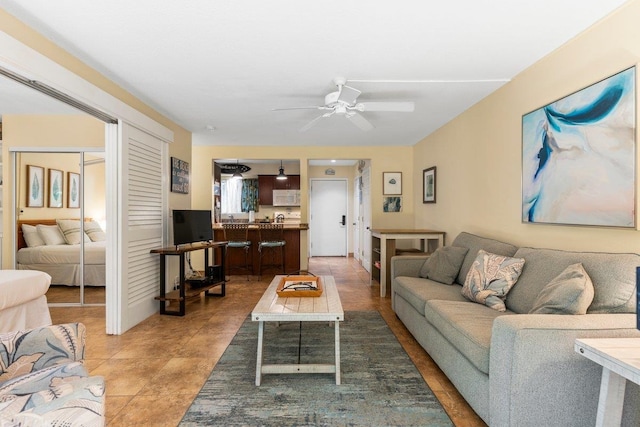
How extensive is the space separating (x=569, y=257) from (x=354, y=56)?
2035 millimetres

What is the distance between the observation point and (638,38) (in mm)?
1904

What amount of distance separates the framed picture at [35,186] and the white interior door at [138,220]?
1474 millimetres

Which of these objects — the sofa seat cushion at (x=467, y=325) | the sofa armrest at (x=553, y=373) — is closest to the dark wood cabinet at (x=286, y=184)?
the sofa seat cushion at (x=467, y=325)

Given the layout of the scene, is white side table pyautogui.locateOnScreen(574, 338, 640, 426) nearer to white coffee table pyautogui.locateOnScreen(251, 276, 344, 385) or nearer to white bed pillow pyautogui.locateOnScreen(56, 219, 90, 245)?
white coffee table pyautogui.locateOnScreen(251, 276, 344, 385)

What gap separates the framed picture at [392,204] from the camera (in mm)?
6098

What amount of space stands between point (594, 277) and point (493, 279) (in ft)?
2.29

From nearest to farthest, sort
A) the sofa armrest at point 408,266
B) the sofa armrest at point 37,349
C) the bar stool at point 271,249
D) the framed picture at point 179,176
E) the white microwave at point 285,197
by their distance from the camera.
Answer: the sofa armrest at point 37,349 → the sofa armrest at point 408,266 → the framed picture at point 179,176 → the bar stool at point 271,249 → the white microwave at point 285,197

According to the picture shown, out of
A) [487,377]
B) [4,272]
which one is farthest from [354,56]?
[4,272]

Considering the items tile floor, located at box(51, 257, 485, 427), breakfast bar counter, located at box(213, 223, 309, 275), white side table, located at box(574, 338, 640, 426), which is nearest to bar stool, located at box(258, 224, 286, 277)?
breakfast bar counter, located at box(213, 223, 309, 275)

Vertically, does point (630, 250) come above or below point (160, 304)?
above

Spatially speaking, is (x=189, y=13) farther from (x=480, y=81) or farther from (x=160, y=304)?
(x=160, y=304)

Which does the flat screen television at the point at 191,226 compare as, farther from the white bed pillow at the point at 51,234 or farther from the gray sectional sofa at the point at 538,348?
the gray sectional sofa at the point at 538,348

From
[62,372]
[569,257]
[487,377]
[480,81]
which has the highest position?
[480,81]

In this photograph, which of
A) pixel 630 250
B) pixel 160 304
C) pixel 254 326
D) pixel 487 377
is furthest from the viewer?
pixel 160 304
